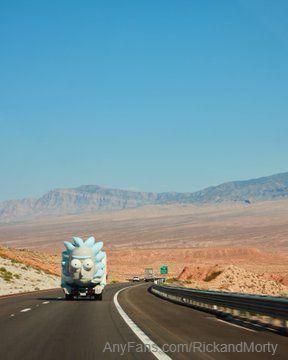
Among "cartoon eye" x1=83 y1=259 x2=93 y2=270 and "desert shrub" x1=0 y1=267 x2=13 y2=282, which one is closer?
"cartoon eye" x1=83 y1=259 x2=93 y2=270

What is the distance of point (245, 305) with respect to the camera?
20.7 meters

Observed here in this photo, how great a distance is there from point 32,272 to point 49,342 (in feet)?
203

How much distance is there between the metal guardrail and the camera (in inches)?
678

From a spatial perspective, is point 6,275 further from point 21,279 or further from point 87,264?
point 87,264

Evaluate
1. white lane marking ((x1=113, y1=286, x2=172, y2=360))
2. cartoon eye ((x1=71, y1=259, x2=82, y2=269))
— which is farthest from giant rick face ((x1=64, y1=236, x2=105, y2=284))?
white lane marking ((x1=113, y1=286, x2=172, y2=360))

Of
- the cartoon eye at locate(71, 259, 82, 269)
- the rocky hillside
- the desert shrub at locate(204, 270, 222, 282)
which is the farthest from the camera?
the desert shrub at locate(204, 270, 222, 282)

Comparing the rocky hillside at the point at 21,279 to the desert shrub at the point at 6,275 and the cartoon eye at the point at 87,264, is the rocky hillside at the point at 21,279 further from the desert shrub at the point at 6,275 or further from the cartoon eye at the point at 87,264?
the cartoon eye at the point at 87,264

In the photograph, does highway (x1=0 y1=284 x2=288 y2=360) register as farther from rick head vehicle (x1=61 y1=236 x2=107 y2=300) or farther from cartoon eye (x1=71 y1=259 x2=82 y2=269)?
rick head vehicle (x1=61 y1=236 x2=107 y2=300)

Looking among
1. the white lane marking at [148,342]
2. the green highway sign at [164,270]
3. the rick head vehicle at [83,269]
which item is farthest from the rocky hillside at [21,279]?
the green highway sign at [164,270]

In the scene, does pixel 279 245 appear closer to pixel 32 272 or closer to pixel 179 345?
pixel 32 272

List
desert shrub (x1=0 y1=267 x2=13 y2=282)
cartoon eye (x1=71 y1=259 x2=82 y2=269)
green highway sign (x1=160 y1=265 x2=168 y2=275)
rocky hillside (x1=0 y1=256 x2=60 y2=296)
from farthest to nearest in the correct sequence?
green highway sign (x1=160 y1=265 x2=168 y2=275)
desert shrub (x1=0 y1=267 x2=13 y2=282)
rocky hillside (x1=0 y1=256 x2=60 y2=296)
cartoon eye (x1=71 y1=259 x2=82 y2=269)

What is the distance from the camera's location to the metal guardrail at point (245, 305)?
678 inches

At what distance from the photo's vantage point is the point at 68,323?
62.3 feet

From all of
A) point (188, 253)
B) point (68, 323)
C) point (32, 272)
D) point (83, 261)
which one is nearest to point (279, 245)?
point (188, 253)
